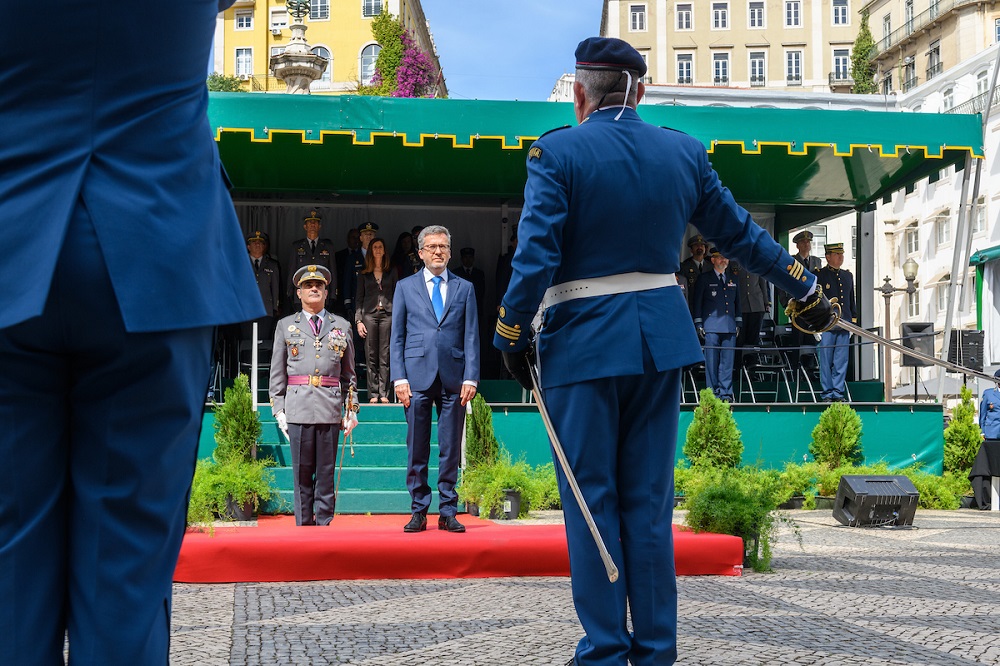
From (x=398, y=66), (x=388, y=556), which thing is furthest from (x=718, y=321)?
(x=398, y=66)

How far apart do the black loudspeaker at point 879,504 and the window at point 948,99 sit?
43.1 metres

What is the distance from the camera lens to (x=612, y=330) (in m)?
3.50

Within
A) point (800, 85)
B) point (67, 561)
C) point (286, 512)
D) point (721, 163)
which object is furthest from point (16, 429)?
point (800, 85)

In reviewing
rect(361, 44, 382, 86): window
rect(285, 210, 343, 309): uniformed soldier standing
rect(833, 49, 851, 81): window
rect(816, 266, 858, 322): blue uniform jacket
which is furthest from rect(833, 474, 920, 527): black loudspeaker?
rect(833, 49, 851, 81): window

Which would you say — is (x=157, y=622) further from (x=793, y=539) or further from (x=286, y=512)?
(x=286, y=512)

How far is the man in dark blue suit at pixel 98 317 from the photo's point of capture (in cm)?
164

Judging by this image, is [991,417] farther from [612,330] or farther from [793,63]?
[793,63]

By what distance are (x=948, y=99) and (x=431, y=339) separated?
4668cm

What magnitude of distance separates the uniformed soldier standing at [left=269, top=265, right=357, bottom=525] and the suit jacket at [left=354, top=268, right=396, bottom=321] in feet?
14.3

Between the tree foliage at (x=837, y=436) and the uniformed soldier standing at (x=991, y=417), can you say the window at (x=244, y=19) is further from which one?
the tree foliage at (x=837, y=436)

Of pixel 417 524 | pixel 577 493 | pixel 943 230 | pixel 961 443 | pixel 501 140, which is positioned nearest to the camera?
pixel 577 493

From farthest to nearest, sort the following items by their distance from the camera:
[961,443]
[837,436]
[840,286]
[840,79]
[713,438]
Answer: [840,79]
[840,286]
[961,443]
[837,436]
[713,438]

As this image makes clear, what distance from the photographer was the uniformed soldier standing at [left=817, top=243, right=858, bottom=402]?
1298 cm

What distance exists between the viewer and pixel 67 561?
1775mm
